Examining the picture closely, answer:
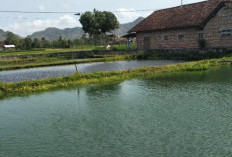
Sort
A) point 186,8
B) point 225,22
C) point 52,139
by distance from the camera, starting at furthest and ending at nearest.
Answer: point 186,8
point 225,22
point 52,139

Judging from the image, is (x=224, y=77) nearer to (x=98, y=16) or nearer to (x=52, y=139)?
(x=52, y=139)

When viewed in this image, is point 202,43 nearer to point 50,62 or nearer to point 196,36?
point 196,36

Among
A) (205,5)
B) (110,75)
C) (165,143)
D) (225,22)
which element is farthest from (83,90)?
(205,5)

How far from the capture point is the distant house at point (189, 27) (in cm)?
3403

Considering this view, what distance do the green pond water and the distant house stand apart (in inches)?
664

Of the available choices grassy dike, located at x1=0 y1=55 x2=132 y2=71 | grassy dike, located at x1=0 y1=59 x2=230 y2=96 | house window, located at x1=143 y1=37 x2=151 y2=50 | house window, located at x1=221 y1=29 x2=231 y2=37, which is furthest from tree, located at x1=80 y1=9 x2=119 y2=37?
grassy dike, located at x1=0 y1=59 x2=230 y2=96

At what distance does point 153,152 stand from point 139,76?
1531 centimetres

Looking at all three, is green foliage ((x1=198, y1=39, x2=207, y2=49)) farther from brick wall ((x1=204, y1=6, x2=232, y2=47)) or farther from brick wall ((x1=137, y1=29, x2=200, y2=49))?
brick wall ((x1=137, y1=29, x2=200, y2=49))

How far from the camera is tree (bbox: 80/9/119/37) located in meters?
78.8

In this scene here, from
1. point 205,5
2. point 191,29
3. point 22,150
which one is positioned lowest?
point 22,150

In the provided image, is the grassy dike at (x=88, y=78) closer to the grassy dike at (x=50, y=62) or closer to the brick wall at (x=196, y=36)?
the brick wall at (x=196, y=36)

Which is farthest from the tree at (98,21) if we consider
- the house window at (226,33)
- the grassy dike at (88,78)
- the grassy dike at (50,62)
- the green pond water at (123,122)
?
the green pond water at (123,122)

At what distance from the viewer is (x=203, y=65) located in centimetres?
2522

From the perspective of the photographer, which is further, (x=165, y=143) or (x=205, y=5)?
(x=205, y=5)
